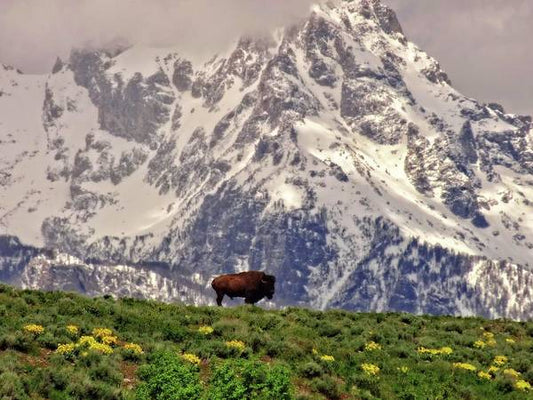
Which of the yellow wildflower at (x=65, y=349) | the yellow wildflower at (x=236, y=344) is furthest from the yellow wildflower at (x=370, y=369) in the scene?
the yellow wildflower at (x=65, y=349)

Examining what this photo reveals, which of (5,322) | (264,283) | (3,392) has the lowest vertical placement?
(3,392)

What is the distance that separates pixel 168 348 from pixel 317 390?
5.77 metres

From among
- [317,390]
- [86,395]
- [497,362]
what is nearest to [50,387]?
[86,395]

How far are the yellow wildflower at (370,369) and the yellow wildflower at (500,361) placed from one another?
6.18 m

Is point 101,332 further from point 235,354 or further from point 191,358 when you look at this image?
point 235,354

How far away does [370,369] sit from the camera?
126 feet

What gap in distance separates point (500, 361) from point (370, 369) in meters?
7.17

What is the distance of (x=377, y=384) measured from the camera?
36.8 meters

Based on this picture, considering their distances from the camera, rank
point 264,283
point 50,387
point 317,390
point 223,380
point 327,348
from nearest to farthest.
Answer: point 223,380
point 50,387
point 317,390
point 327,348
point 264,283

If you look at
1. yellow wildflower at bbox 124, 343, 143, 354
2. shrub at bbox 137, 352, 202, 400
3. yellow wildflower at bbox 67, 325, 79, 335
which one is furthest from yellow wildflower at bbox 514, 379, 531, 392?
yellow wildflower at bbox 67, 325, 79, 335

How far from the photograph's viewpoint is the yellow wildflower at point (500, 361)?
41.8 m

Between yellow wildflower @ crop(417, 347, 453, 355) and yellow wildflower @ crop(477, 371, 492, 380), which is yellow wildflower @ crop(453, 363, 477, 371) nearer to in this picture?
yellow wildflower @ crop(477, 371, 492, 380)

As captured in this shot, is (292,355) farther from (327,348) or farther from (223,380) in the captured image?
(223,380)

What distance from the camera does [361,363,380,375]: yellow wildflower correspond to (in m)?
38.1
